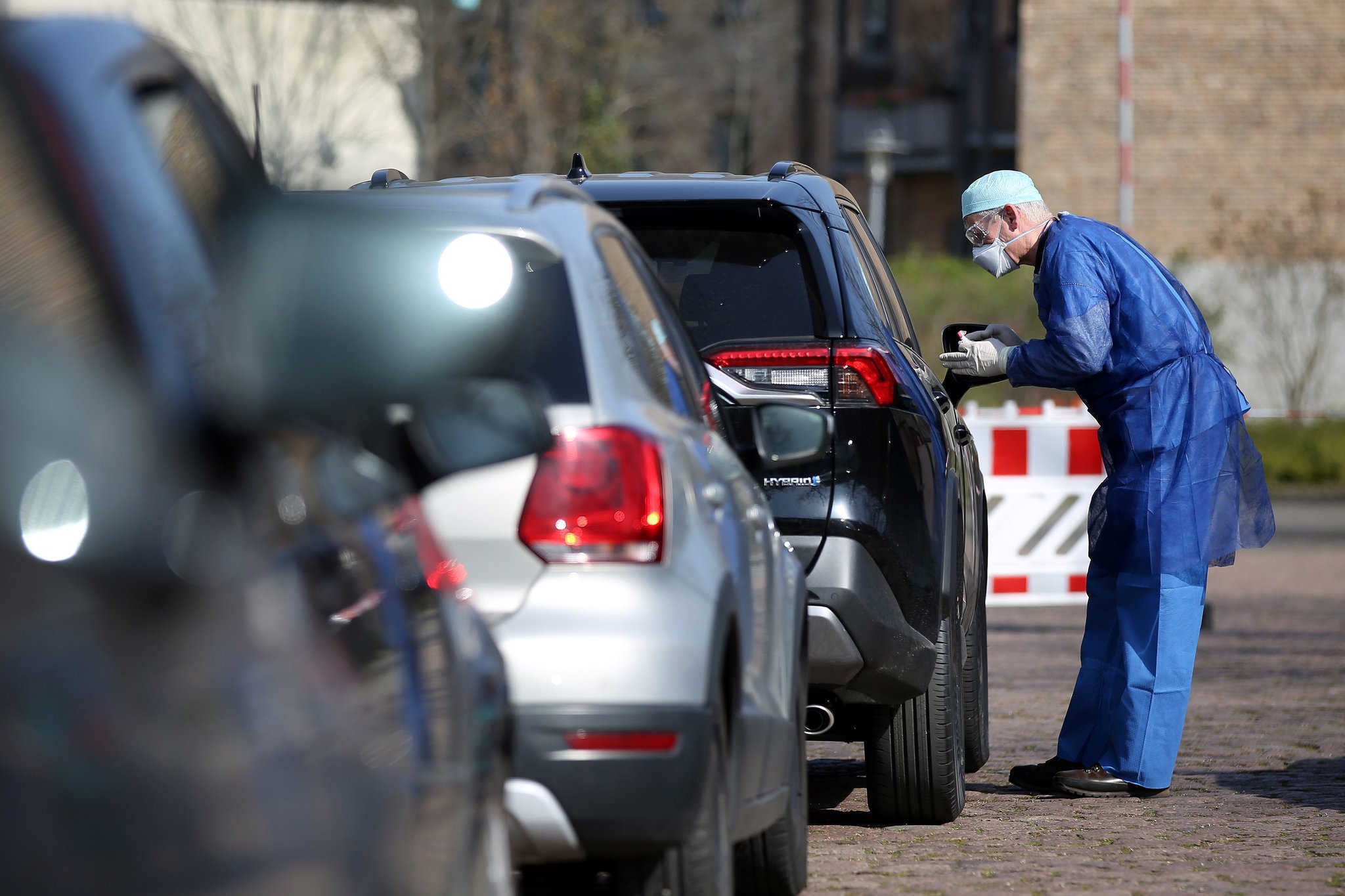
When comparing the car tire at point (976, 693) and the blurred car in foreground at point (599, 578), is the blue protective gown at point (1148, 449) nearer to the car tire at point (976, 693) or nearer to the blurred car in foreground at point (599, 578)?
the car tire at point (976, 693)

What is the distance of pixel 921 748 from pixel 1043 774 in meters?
1.12

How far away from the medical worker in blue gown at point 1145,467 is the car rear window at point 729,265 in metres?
1.58

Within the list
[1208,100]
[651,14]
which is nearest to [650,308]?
[1208,100]

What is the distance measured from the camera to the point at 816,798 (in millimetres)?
7086

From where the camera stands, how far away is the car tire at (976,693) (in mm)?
7203

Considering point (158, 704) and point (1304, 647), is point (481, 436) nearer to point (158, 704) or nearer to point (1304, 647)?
point (158, 704)

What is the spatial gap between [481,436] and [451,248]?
50.1 inches

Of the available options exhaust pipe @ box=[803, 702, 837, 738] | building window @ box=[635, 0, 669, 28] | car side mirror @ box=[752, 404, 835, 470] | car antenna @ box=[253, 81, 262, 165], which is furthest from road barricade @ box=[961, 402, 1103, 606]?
building window @ box=[635, 0, 669, 28]

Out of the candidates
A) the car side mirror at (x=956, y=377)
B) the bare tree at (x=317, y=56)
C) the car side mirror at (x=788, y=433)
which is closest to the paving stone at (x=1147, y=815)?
the car side mirror at (x=788, y=433)

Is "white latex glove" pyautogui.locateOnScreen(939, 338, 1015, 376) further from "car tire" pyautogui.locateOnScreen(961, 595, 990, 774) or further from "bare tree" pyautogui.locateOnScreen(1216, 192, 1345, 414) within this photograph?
"bare tree" pyautogui.locateOnScreen(1216, 192, 1345, 414)

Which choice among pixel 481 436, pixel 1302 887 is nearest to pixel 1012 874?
pixel 1302 887

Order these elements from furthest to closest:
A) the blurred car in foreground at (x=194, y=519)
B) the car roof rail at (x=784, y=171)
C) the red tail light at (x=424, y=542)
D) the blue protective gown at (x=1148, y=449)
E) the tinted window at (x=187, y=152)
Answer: the blue protective gown at (x=1148, y=449)
the car roof rail at (x=784, y=171)
the red tail light at (x=424, y=542)
the tinted window at (x=187, y=152)
the blurred car in foreground at (x=194, y=519)

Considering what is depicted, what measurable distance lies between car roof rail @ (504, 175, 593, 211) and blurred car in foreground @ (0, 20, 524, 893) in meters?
1.28

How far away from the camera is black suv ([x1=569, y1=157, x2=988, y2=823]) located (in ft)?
17.8
